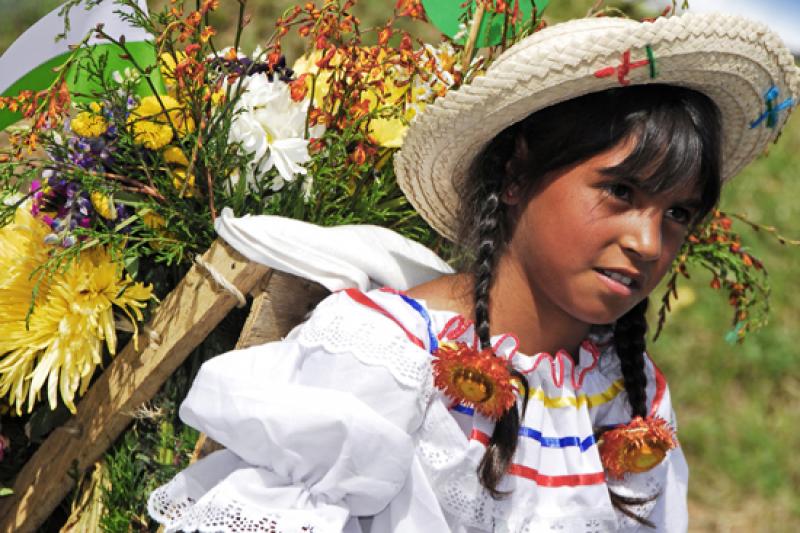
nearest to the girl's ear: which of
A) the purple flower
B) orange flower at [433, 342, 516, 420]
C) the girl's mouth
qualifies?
the girl's mouth

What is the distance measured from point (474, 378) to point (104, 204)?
2.52ft

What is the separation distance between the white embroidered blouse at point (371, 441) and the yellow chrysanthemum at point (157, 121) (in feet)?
1.44

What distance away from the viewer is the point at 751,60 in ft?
6.27

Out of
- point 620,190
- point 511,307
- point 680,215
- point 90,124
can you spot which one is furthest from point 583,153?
point 90,124

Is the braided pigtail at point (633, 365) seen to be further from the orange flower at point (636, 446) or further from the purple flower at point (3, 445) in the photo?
the purple flower at point (3, 445)

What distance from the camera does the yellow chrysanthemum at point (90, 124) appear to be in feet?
6.87

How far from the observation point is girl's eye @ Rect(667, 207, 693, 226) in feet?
6.56

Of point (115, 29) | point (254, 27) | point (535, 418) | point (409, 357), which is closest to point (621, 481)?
point (535, 418)

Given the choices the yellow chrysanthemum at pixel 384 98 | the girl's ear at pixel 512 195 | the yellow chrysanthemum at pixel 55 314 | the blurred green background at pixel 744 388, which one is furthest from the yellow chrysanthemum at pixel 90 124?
the blurred green background at pixel 744 388

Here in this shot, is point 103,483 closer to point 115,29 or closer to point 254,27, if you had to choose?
point 115,29

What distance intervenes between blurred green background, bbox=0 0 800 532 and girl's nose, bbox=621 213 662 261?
1983 millimetres

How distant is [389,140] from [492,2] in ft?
1.12

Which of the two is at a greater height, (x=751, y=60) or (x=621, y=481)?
(x=751, y=60)

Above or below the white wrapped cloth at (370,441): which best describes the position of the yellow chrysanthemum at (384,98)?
above
